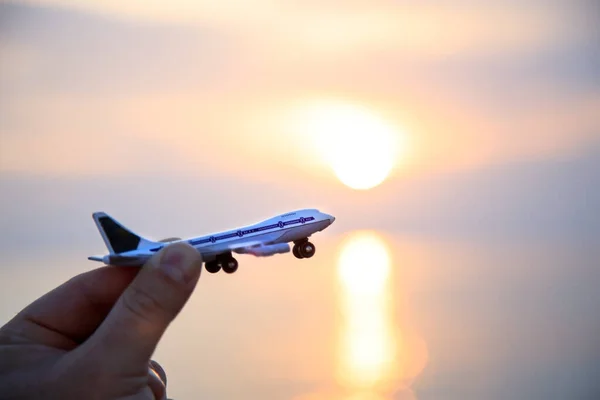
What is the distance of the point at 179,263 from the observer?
17.7 metres

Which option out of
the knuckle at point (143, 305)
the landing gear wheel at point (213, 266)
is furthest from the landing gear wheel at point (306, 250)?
the knuckle at point (143, 305)

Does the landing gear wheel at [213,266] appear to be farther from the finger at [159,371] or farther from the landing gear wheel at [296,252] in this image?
the finger at [159,371]

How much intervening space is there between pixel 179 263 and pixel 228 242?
4825mm

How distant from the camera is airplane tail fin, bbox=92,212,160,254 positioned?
72.5ft

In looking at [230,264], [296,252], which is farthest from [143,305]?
[296,252]

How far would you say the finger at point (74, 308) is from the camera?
20750 mm

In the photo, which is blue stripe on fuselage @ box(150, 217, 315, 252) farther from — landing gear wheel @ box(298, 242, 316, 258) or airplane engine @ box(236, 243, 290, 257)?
airplane engine @ box(236, 243, 290, 257)

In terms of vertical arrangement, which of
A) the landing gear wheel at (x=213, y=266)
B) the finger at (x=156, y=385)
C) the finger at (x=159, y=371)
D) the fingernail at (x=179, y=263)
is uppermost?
the landing gear wheel at (x=213, y=266)

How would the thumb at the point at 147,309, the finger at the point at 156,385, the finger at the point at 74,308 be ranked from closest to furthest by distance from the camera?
1. the thumb at the point at 147,309
2. the finger at the point at 156,385
3. the finger at the point at 74,308

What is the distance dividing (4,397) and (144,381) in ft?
11.9

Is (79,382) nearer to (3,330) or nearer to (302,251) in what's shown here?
(3,330)

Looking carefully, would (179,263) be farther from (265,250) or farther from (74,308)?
(74,308)

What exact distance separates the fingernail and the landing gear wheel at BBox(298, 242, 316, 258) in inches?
257

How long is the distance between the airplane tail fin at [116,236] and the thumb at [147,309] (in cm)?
467
